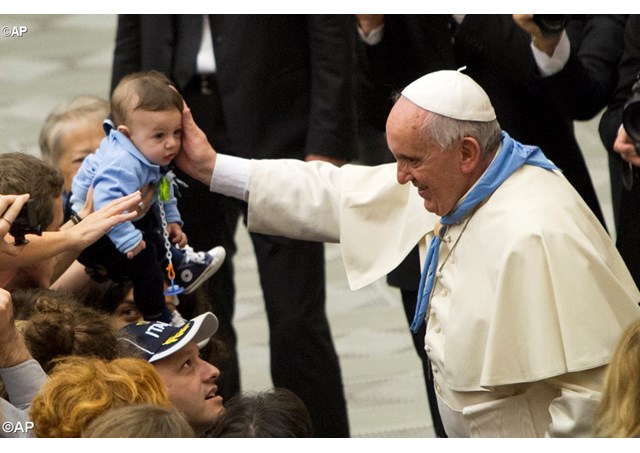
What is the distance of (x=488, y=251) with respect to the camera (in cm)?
405

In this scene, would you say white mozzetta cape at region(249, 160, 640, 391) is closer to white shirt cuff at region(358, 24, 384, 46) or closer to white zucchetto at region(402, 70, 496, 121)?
white zucchetto at region(402, 70, 496, 121)

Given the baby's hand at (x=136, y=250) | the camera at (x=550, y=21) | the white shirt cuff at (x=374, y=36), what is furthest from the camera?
the white shirt cuff at (x=374, y=36)

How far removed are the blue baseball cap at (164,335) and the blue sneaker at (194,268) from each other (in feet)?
1.56

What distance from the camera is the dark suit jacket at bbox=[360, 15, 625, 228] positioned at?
5031 millimetres

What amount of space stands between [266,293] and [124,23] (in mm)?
1168

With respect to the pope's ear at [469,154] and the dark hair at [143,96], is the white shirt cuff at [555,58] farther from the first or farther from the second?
the dark hair at [143,96]

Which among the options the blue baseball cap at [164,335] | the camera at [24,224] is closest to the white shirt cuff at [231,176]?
the blue baseball cap at [164,335]

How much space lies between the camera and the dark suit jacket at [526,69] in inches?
198

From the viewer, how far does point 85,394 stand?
10.9 ft

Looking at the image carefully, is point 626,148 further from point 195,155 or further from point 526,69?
point 195,155

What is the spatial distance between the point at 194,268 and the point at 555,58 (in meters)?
1.40

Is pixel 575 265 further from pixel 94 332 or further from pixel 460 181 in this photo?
pixel 94 332

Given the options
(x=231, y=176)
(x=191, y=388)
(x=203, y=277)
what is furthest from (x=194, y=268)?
(x=191, y=388)

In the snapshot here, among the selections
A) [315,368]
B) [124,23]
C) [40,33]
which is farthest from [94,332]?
[40,33]
